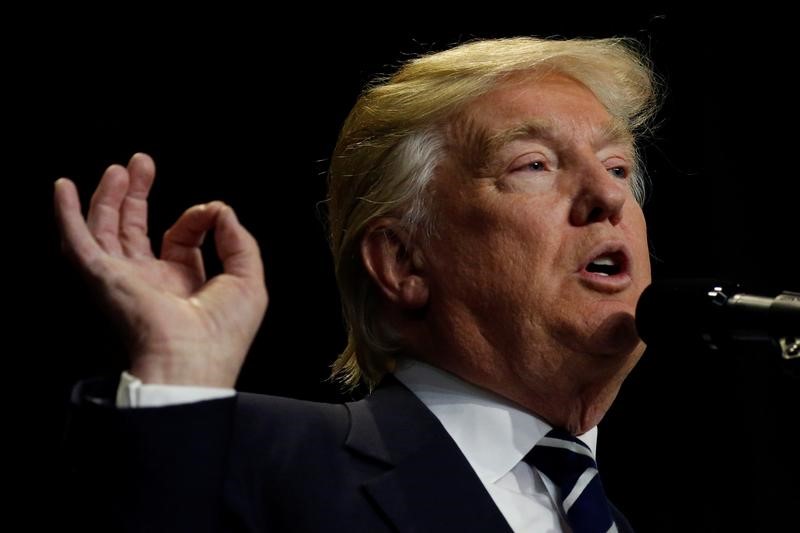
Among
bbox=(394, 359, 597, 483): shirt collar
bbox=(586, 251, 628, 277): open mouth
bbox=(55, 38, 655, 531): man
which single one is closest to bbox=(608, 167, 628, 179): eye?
bbox=(55, 38, 655, 531): man

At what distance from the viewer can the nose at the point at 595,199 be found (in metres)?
1.92

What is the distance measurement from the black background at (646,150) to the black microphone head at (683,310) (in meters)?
1.24

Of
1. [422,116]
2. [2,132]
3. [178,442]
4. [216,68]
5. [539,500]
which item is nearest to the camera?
[178,442]

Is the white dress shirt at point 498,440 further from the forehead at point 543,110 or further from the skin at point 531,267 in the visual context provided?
the forehead at point 543,110

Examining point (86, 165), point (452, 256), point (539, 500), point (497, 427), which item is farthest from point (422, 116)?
point (86, 165)

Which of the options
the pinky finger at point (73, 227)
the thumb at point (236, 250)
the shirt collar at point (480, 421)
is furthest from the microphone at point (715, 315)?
the pinky finger at point (73, 227)

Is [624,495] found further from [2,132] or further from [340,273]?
[2,132]

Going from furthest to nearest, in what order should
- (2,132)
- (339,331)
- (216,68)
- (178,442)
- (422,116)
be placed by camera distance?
(339,331) → (216,68) → (2,132) → (422,116) → (178,442)

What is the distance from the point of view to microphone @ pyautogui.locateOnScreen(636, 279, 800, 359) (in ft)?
4.67

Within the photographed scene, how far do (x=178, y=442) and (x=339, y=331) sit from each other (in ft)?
5.43

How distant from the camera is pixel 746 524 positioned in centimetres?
291

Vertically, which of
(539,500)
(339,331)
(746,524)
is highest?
(539,500)

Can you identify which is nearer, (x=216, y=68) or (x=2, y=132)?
(x=2, y=132)

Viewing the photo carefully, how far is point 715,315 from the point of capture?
59.4 inches
